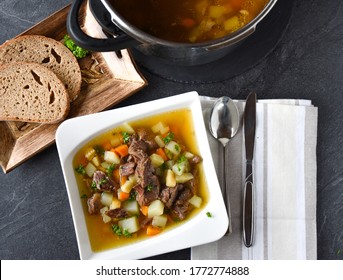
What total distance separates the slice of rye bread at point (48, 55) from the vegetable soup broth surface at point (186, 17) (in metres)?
0.50

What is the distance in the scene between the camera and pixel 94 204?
1.82 meters

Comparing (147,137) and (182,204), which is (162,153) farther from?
(182,204)

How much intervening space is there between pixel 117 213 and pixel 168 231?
181 millimetres

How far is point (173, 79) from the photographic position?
75.7 inches

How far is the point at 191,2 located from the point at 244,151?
0.62 meters

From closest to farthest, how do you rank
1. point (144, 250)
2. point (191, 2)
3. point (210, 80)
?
point (191, 2), point (144, 250), point (210, 80)

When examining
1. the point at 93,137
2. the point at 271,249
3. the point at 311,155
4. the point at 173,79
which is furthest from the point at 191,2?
the point at 271,249

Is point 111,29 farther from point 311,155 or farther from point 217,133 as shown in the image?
point 311,155

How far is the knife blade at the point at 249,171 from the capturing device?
1.84m

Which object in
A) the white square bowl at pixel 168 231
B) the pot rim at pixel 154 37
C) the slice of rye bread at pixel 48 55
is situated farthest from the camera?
the slice of rye bread at pixel 48 55

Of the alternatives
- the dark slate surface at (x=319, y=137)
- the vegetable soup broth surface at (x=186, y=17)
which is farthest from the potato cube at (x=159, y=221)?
the vegetable soup broth surface at (x=186, y=17)

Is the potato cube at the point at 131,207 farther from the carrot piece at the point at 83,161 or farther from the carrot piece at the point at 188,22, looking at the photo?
the carrot piece at the point at 188,22

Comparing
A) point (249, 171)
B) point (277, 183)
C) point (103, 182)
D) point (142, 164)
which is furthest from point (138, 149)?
point (277, 183)

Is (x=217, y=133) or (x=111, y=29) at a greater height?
(x=111, y=29)
